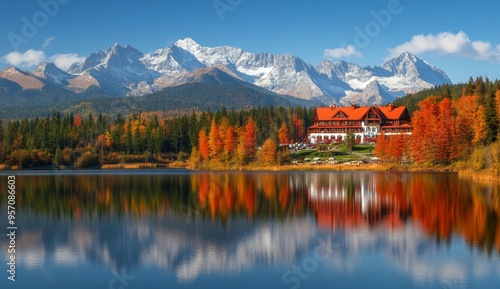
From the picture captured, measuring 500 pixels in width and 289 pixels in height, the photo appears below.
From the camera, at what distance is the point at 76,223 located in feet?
148

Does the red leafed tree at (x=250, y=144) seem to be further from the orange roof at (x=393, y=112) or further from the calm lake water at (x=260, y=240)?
the calm lake water at (x=260, y=240)

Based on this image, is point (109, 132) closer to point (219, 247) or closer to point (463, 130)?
point (463, 130)

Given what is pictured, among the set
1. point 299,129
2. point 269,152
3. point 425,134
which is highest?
point 299,129

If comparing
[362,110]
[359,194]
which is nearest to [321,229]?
[359,194]

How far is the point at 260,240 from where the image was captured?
122 ft

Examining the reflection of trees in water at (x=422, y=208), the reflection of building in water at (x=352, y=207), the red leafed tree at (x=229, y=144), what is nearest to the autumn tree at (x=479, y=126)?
the reflection of trees in water at (x=422, y=208)

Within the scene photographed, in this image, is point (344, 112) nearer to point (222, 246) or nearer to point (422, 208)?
point (422, 208)

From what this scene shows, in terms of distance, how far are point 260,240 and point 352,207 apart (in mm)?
17771

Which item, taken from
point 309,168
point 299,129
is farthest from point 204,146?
point 299,129

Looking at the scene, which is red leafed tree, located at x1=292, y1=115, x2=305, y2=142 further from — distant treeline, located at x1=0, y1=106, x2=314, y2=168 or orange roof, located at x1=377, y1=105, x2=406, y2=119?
orange roof, located at x1=377, y1=105, x2=406, y2=119

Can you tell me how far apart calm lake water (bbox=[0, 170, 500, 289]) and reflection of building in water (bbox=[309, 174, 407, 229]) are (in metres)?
0.12

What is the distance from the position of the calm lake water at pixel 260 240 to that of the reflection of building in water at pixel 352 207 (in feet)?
0.38

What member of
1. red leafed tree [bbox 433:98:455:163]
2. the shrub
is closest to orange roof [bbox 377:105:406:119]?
red leafed tree [bbox 433:98:455:163]

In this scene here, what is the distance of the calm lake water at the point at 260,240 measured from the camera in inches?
1106
